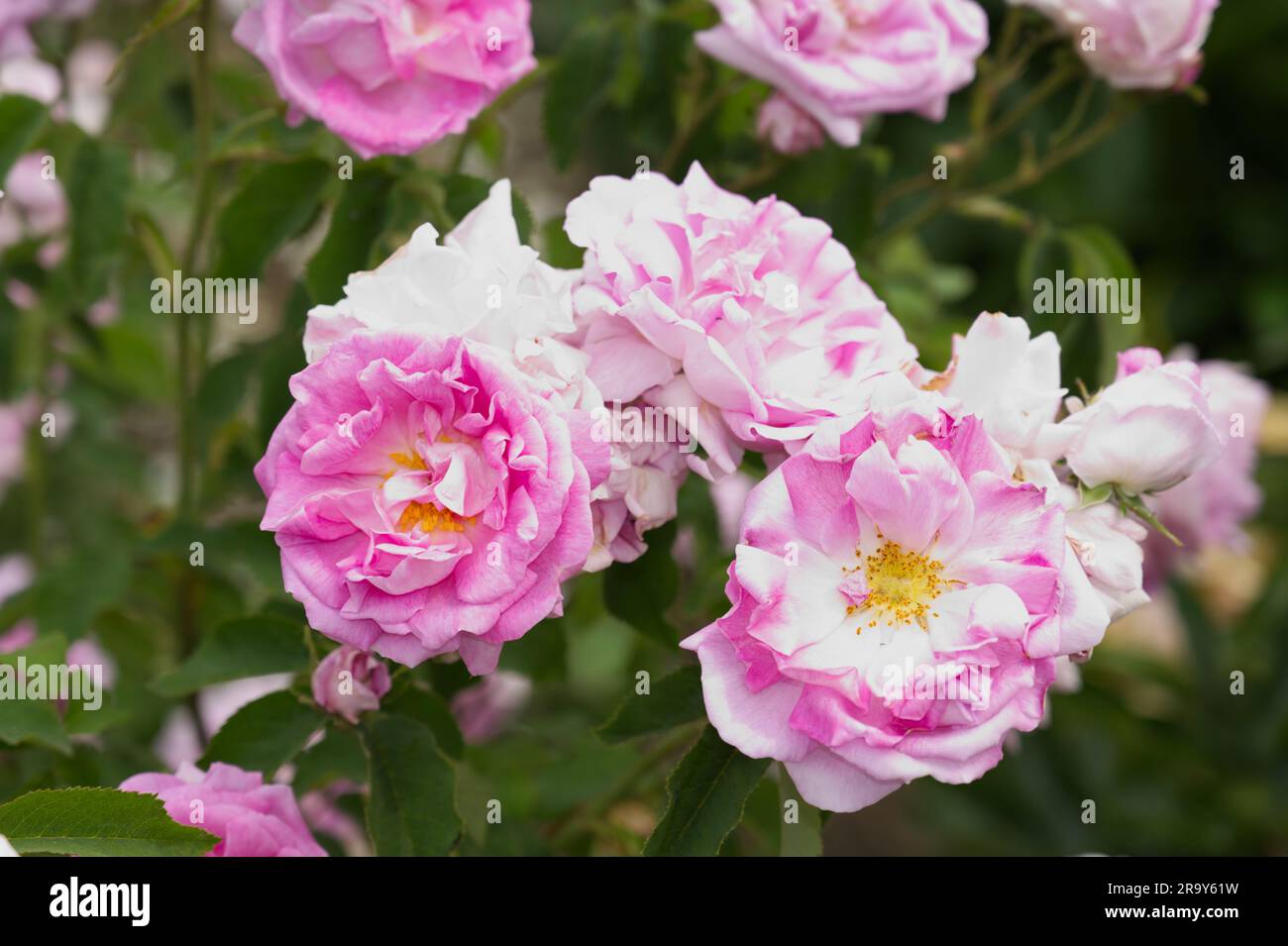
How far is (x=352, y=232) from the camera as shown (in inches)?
28.1

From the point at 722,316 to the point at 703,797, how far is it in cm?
19

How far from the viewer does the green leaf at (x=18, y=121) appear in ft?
2.52

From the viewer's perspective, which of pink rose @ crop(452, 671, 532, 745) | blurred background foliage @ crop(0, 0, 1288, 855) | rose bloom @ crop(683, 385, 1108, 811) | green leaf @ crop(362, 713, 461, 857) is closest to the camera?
rose bloom @ crop(683, 385, 1108, 811)

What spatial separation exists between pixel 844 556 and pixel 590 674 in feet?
2.75

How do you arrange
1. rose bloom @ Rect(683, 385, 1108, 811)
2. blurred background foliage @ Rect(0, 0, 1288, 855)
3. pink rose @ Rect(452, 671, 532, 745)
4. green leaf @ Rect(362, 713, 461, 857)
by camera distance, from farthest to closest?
pink rose @ Rect(452, 671, 532, 745), blurred background foliage @ Rect(0, 0, 1288, 855), green leaf @ Rect(362, 713, 461, 857), rose bloom @ Rect(683, 385, 1108, 811)

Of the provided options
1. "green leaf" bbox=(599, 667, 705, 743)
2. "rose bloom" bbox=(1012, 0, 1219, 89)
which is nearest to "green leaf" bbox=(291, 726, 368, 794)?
"green leaf" bbox=(599, 667, 705, 743)

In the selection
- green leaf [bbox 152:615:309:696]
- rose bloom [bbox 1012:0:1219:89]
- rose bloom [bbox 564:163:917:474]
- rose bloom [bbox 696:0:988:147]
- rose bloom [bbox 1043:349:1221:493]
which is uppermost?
rose bloom [bbox 1012:0:1219:89]

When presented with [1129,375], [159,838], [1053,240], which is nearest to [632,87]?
[1053,240]

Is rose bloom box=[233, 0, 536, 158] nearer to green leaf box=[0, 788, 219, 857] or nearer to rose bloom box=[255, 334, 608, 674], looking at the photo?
rose bloom box=[255, 334, 608, 674]

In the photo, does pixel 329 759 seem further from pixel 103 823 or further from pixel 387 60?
pixel 387 60

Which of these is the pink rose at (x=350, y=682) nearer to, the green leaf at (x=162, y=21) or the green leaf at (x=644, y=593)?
the green leaf at (x=644, y=593)

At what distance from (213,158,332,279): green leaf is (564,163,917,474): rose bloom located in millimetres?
214

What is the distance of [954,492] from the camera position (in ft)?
1.74

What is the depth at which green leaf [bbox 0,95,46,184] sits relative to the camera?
77 centimetres
